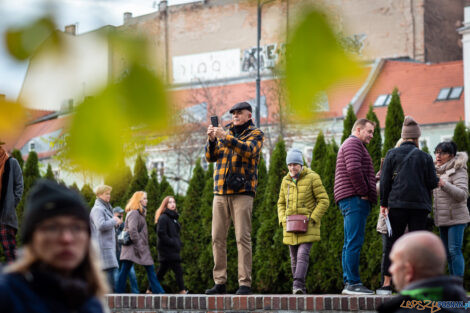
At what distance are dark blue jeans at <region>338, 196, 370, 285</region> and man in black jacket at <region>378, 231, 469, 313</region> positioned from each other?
3189 millimetres

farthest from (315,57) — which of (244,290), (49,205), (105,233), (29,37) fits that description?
(105,233)

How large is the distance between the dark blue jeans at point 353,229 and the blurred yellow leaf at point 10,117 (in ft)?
17.1

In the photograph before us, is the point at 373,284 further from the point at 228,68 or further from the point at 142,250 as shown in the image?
the point at 228,68

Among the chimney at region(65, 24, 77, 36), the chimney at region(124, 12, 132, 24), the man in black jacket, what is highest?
the chimney at region(124, 12, 132, 24)

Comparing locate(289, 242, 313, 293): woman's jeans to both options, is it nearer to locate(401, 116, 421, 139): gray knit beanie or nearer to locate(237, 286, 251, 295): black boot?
locate(237, 286, 251, 295): black boot

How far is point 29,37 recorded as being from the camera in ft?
4.90

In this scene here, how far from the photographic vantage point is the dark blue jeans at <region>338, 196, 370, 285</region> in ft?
21.4

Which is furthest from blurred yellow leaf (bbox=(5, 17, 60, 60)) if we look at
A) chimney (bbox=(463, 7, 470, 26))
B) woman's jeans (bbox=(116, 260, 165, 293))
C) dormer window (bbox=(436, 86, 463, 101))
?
woman's jeans (bbox=(116, 260, 165, 293))

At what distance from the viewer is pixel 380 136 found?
10.3m

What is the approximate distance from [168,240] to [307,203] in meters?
2.74

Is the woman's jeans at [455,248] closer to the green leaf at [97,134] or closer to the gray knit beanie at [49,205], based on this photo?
the gray knit beanie at [49,205]

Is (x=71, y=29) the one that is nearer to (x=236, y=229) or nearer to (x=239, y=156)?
(x=239, y=156)

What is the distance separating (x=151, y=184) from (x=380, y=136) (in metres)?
4.08

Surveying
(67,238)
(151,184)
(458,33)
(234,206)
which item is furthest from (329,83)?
(151,184)
